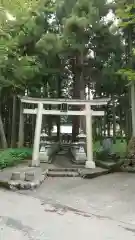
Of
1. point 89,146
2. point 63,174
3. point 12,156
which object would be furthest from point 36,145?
point 89,146

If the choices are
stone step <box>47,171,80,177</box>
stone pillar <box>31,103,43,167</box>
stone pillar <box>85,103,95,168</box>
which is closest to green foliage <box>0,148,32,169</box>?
stone pillar <box>31,103,43,167</box>

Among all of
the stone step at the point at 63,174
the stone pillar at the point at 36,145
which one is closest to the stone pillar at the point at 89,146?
the stone step at the point at 63,174

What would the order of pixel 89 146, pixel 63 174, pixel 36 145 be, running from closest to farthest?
pixel 63 174, pixel 89 146, pixel 36 145

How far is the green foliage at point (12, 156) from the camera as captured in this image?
11407mm

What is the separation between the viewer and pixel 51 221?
17.1 ft

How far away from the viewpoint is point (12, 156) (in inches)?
492

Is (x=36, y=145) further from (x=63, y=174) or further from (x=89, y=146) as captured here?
(x=89, y=146)

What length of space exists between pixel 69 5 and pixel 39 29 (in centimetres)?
195

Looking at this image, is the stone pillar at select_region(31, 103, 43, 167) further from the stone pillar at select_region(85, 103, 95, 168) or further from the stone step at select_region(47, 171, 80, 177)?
the stone pillar at select_region(85, 103, 95, 168)

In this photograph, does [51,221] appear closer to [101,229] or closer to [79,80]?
[101,229]

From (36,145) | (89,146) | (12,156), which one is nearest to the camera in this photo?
(89,146)

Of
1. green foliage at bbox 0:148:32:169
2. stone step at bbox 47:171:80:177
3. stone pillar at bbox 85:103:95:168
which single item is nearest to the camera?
stone step at bbox 47:171:80:177

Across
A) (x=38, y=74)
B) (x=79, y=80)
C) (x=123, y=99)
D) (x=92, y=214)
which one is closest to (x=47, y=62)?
(x=38, y=74)

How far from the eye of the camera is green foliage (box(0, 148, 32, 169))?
11.4 m
